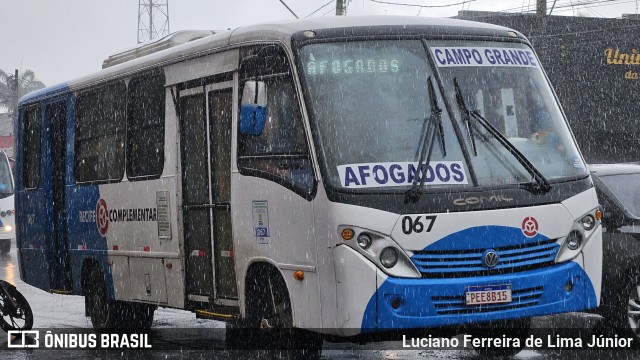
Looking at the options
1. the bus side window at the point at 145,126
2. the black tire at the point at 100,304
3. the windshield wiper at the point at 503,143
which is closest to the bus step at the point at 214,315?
the bus side window at the point at 145,126

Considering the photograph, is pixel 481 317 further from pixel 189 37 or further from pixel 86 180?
pixel 86 180

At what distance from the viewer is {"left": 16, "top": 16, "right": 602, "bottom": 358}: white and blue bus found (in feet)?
28.0

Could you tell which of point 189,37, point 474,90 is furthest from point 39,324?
point 474,90

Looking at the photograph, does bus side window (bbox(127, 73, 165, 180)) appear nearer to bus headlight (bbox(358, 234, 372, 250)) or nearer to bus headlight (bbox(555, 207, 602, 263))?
bus headlight (bbox(358, 234, 372, 250))

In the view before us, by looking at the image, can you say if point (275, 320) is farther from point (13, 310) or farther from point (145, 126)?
point (13, 310)

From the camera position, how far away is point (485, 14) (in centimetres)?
4053

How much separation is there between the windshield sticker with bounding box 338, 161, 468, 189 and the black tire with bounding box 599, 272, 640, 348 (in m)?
2.60

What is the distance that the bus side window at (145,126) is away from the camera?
38.7 ft

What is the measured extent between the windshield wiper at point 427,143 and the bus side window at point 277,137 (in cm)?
77

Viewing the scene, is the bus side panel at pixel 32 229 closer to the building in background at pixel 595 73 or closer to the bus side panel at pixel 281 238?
the bus side panel at pixel 281 238

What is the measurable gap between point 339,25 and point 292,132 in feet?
3.11

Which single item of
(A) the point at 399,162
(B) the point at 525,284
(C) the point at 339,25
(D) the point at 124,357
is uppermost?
(C) the point at 339,25

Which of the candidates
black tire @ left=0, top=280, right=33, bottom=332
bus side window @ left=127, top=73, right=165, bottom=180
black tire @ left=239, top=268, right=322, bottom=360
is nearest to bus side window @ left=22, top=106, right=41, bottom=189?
black tire @ left=0, top=280, right=33, bottom=332

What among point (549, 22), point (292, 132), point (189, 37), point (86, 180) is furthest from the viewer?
point (549, 22)
